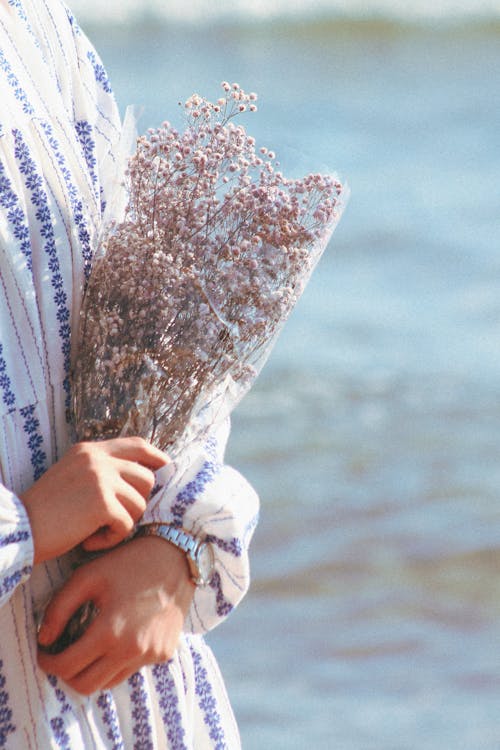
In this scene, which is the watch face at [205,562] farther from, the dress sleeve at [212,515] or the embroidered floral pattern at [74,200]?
the embroidered floral pattern at [74,200]

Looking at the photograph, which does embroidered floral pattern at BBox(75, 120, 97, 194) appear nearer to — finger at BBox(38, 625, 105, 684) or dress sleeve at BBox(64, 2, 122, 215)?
dress sleeve at BBox(64, 2, 122, 215)

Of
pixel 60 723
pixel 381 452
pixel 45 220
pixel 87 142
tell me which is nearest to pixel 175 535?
pixel 60 723

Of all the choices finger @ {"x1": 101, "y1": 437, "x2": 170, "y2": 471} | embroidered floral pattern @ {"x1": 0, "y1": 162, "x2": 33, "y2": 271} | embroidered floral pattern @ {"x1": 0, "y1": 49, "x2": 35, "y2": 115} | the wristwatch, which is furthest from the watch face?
embroidered floral pattern @ {"x1": 0, "y1": 49, "x2": 35, "y2": 115}

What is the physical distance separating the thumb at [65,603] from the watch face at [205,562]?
4.7 inches

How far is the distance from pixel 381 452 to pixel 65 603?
3360 millimetres

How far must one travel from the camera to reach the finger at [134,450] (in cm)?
130

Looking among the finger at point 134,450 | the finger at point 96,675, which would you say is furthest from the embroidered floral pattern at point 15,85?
the finger at point 96,675

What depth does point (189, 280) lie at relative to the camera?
1.30 meters

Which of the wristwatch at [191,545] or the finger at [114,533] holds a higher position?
the finger at [114,533]

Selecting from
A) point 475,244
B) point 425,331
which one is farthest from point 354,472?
point 475,244

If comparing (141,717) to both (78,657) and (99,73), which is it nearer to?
(78,657)

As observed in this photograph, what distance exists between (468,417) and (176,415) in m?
3.63

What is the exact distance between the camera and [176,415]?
53.3 inches

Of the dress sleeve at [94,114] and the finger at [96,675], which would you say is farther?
the dress sleeve at [94,114]
